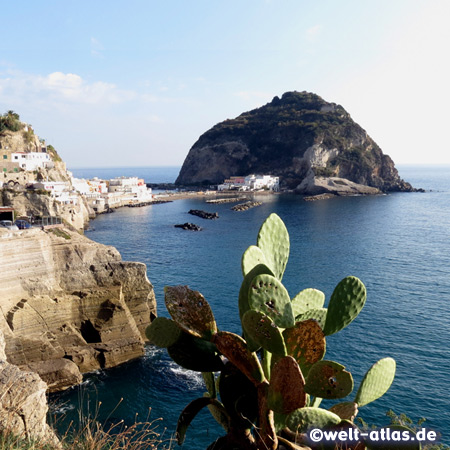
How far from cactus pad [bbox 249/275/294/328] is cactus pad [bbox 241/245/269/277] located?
0.89 m

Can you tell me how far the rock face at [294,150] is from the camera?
12606 centimetres

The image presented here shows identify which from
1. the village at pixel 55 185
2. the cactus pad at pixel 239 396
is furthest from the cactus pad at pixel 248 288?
the village at pixel 55 185

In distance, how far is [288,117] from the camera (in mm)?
150875

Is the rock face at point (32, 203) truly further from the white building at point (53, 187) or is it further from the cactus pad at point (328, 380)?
the cactus pad at point (328, 380)

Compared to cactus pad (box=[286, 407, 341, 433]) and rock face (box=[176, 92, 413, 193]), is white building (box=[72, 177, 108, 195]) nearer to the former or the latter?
rock face (box=[176, 92, 413, 193])

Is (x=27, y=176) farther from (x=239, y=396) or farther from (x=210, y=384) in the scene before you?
(x=239, y=396)

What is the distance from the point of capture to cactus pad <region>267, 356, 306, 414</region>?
13.6ft

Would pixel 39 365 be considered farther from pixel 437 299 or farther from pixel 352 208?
pixel 352 208

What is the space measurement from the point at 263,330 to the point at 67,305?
Answer: 1832cm

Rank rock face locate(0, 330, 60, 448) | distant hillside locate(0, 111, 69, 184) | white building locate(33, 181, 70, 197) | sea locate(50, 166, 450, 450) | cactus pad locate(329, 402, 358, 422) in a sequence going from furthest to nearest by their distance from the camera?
distant hillside locate(0, 111, 69, 184)
white building locate(33, 181, 70, 197)
sea locate(50, 166, 450, 450)
rock face locate(0, 330, 60, 448)
cactus pad locate(329, 402, 358, 422)

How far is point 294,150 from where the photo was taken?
447 ft

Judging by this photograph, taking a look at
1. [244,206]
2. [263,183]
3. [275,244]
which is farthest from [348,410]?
[263,183]

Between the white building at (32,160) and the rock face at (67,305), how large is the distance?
42.2 metres

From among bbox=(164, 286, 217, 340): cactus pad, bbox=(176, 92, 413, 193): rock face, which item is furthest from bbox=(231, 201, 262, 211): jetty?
bbox=(164, 286, 217, 340): cactus pad
